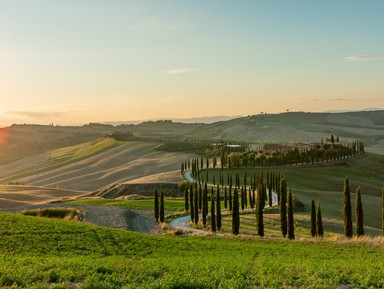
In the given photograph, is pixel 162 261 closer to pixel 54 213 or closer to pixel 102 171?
pixel 54 213

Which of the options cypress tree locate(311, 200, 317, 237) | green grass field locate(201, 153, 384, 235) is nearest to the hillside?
green grass field locate(201, 153, 384, 235)

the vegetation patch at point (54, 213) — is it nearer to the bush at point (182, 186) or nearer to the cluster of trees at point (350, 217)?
the bush at point (182, 186)

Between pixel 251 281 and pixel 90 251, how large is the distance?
645 inches

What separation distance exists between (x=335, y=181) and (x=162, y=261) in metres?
86.0

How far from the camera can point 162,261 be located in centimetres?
2912

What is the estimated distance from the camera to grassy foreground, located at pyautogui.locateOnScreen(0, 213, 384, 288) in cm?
2183

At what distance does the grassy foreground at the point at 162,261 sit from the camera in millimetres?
21828

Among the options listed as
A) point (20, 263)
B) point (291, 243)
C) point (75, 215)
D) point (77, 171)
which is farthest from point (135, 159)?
point (20, 263)

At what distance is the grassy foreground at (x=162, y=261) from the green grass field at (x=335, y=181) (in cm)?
3557

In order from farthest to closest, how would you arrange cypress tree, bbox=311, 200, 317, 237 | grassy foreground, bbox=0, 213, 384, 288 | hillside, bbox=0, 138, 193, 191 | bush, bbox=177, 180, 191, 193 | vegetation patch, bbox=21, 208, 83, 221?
hillside, bbox=0, 138, 193, 191
bush, bbox=177, 180, 191, 193
vegetation patch, bbox=21, 208, 83, 221
cypress tree, bbox=311, 200, 317, 237
grassy foreground, bbox=0, 213, 384, 288

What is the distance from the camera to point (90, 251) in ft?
112

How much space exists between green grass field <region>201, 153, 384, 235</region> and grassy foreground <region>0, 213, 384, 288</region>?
35569 mm

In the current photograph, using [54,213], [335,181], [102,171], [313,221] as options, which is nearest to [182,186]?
[335,181]

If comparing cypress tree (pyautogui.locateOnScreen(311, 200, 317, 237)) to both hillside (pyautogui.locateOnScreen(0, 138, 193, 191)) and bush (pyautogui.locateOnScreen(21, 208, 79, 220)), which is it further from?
hillside (pyautogui.locateOnScreen(0, 138, 193, 191))
